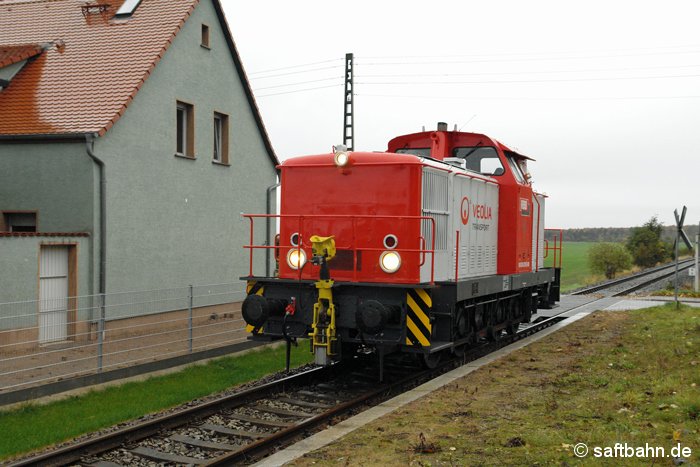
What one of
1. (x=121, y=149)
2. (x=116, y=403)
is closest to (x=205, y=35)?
(x=121, y=149)

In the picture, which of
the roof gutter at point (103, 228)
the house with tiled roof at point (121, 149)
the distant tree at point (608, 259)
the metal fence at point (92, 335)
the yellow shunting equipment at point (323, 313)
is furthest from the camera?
the distant tree at point (608, 259)

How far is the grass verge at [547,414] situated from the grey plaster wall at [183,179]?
315 inches

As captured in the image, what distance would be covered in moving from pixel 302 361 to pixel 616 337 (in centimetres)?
653

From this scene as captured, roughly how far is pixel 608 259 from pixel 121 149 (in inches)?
1543

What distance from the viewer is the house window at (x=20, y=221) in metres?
14.6

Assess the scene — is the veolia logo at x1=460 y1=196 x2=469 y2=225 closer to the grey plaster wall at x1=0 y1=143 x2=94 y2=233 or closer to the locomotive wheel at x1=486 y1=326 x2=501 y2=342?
the locomotive wheel at x1=486 y1=326 x2=501 y2=342

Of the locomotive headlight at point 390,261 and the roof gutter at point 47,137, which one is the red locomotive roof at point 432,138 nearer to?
the locomotive headlight at point 390,261

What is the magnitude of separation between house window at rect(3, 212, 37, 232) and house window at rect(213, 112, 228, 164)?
5149 millimetres

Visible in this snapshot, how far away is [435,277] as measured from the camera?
34.9ft

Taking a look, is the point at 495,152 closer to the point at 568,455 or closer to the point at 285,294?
the point at 285,294

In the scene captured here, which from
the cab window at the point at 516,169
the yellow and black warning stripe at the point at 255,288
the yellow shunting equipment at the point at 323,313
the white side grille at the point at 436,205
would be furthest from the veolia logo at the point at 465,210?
the yellow and black warning stripe at the point at 255,288

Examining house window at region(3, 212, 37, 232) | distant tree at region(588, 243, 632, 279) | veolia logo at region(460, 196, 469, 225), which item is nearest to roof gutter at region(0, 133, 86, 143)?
house window at region(3, 212, 37, 232)

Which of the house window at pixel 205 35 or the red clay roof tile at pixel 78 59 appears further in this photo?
the house window at pixel 205 35

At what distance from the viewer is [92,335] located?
1387cm
